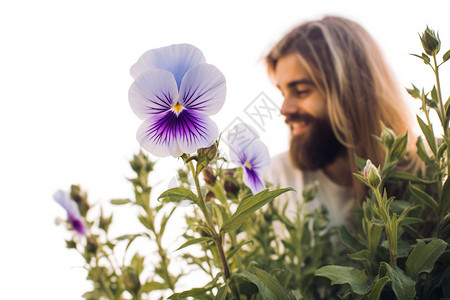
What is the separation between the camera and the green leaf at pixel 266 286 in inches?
12.1

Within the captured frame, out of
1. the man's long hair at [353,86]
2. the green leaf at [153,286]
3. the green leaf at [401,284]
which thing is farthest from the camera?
the man's long hair at [353,86]

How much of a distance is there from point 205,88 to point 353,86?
579mm

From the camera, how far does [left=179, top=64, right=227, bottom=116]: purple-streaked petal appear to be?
0.29 metres

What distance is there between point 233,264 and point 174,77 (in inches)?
9.1

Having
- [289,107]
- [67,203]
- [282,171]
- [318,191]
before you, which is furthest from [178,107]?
[282,171]

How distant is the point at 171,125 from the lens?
309mm

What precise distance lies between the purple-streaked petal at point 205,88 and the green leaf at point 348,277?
0.15 metres

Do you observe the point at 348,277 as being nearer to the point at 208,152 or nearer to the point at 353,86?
the point at 208,152

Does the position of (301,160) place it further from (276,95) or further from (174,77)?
(174,77)

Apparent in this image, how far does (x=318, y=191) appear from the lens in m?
0.94

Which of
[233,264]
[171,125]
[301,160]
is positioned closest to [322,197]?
[301,160]

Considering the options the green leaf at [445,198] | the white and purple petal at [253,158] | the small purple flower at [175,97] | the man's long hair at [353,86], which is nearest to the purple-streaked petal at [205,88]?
the small purple flower at [175,97]

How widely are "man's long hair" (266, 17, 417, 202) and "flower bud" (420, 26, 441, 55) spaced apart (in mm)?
415

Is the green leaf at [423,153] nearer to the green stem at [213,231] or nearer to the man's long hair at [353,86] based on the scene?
the green stem at [213,231]
